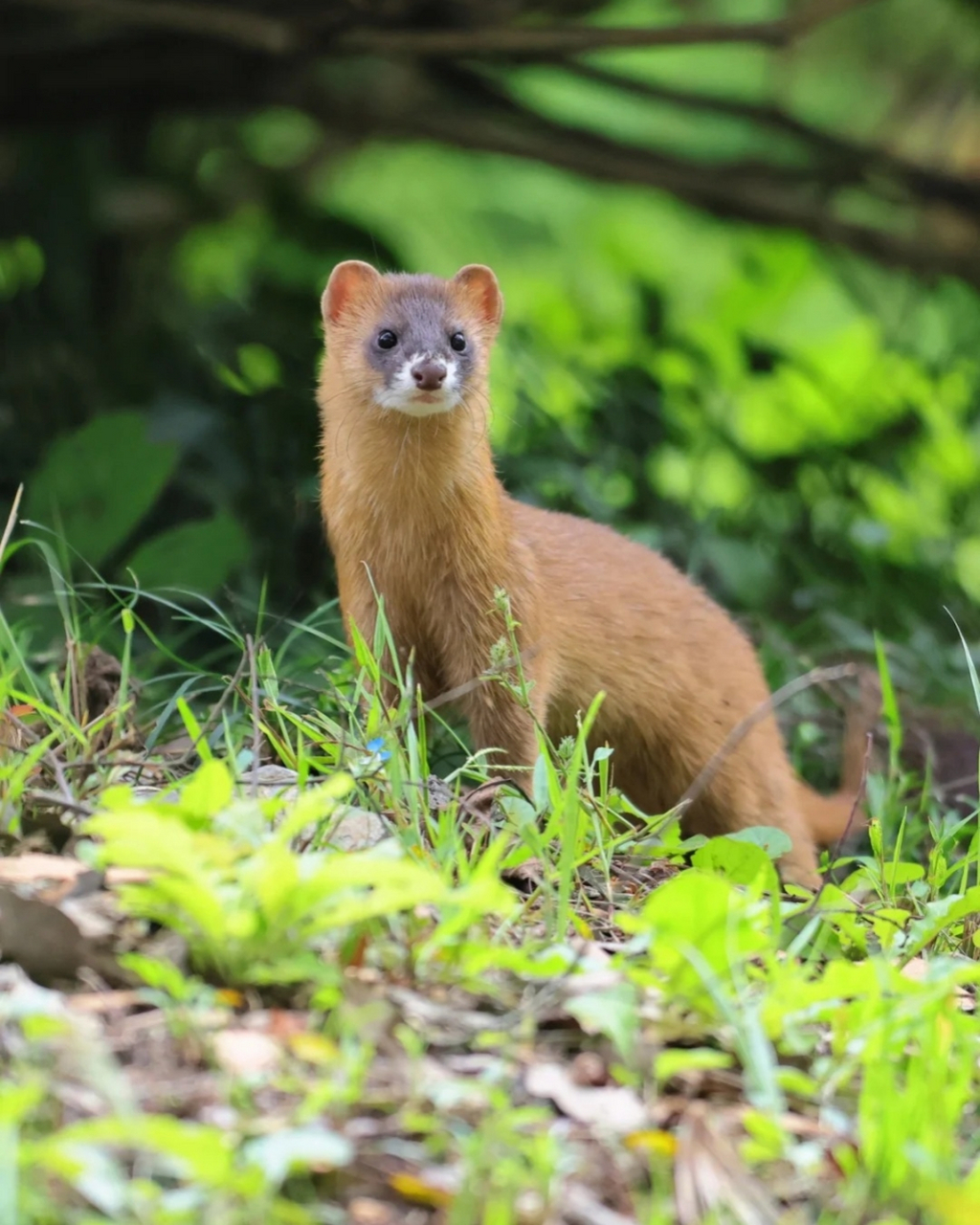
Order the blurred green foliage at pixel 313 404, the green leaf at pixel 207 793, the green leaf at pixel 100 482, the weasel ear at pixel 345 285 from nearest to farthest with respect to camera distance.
A: the green leaf at pixel 207 793, the weasel ear at pixel 345 285, the green leaf at pixel 100 482, the blurred green foliage at pixel 313 404

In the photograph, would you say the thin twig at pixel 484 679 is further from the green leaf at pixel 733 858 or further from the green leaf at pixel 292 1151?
the green leaf at pixel 292 1151

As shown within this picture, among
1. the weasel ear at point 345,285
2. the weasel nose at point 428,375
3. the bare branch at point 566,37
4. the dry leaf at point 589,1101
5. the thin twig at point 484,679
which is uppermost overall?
the bare branch at point 566,37

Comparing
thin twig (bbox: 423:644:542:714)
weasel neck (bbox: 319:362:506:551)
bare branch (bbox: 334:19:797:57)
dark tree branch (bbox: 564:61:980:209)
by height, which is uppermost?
bare branch (bbox: 334:19:797:57)

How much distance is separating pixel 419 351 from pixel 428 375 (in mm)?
172

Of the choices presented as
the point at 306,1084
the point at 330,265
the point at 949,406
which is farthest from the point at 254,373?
the point at 306,1084

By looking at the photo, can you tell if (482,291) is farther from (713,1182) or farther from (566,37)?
(713,1182)

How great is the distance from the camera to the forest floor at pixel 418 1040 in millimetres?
1813

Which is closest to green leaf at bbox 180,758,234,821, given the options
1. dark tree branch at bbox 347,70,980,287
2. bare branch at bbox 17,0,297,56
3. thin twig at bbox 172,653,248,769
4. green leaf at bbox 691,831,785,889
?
thin twig at bbox 172,653,248,769

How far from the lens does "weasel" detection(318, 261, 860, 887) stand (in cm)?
404

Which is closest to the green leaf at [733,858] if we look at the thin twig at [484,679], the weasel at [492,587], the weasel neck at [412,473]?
the thin twig at [484,679]

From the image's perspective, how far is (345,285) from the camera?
4.43 metres

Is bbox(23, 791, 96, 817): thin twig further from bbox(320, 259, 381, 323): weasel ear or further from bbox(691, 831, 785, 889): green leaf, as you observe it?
bbox(320, 259, 381, 323): weasel ear

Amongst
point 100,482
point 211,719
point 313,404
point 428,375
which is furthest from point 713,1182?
point 313,404

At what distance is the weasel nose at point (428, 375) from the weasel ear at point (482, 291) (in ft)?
1.75
